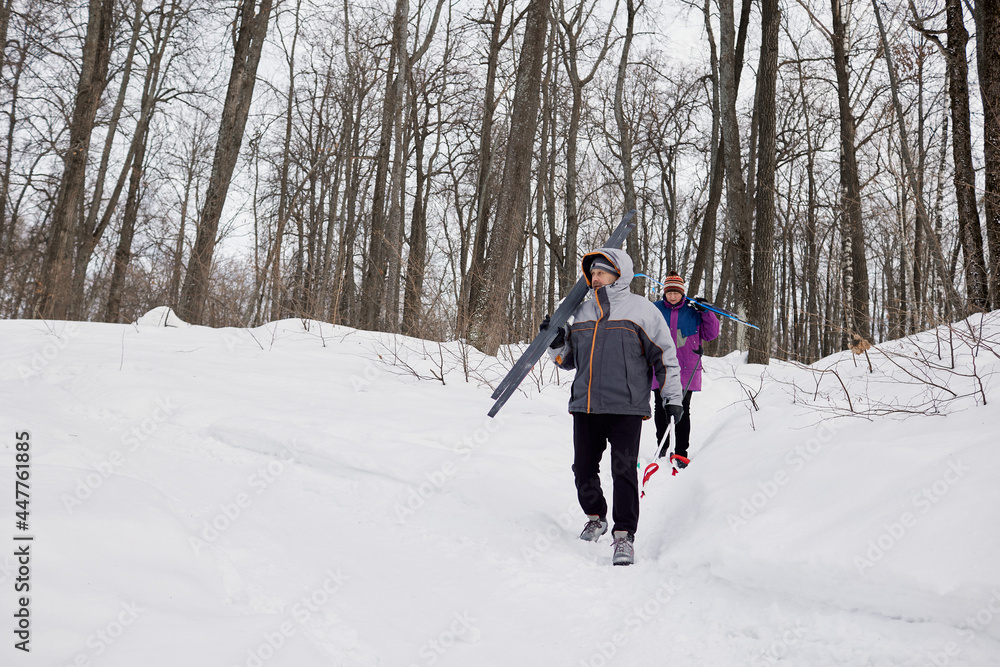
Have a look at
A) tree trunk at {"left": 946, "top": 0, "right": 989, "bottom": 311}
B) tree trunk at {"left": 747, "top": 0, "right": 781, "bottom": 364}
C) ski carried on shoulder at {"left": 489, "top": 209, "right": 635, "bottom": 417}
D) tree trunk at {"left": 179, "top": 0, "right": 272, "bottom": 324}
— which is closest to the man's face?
ski carried on shoulder at {"left": 489, "top": 209, "right": 635, "bottom": 417}

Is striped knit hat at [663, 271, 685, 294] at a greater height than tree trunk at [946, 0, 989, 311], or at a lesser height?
lesser

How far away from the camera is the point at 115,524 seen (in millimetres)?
2355

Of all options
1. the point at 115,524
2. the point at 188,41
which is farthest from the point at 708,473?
the point at 188,41

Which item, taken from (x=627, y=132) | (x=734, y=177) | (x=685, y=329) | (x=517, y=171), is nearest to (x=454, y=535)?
(x=685, y=329)

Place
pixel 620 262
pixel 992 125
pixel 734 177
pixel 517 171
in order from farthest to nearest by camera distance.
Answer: pixel 734 177 → pixel 517 171 → pixel 992 125 → pixel 620 262

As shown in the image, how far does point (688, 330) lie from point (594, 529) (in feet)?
9.37

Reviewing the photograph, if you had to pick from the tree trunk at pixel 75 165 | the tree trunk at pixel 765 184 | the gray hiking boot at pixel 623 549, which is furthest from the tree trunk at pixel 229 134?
the tree trunk at pixel 765 184

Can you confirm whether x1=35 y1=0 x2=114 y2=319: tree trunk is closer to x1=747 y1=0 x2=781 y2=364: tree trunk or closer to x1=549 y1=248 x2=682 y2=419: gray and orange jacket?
x1=549 y1=248 x2=682 y2=419: gray and orange jacket

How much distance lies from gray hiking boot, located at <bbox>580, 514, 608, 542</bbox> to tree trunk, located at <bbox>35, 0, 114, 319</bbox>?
9364 mm

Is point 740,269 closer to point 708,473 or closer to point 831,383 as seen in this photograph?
point 831,383

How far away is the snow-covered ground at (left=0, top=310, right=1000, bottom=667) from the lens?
2.06 meters

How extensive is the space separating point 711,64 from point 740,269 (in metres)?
7.84

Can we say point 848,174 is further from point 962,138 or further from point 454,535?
point 454,535

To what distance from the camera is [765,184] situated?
11.0 metres
